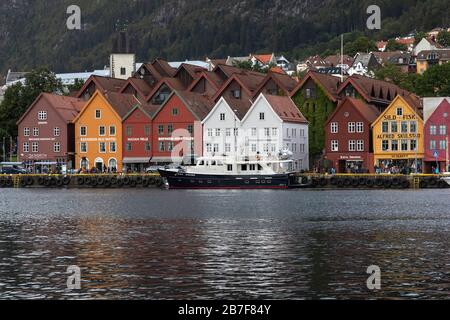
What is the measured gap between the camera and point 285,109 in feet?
464

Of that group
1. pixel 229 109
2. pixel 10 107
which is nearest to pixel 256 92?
pixel 229 109

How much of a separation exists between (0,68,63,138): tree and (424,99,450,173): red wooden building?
7429 cm

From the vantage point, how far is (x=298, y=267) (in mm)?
39531

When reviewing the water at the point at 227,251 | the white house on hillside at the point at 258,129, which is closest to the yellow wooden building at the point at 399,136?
the white house on hillside at the point at 258,129

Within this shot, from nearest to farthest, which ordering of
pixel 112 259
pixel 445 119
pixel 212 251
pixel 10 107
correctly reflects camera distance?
pixel 112 259
pixel 212 251
pixel 445 119
pixel 10 107

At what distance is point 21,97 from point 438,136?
7850 cm

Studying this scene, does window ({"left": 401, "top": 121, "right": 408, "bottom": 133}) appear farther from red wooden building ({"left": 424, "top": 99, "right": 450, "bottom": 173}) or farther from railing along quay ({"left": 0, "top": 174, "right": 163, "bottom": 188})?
railing along quay ({"left": 0, "top": 174, "right": 163, "bottom": 188})

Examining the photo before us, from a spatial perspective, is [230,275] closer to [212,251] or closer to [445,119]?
[212,251]

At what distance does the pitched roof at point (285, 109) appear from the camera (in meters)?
139

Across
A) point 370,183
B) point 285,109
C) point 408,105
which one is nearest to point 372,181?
point 370,183

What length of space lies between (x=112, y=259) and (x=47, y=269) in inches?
151

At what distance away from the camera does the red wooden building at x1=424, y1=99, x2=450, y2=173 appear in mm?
133750

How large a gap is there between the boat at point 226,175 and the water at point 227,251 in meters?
43.4

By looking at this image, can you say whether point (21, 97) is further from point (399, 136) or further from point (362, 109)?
point (399, 136)
